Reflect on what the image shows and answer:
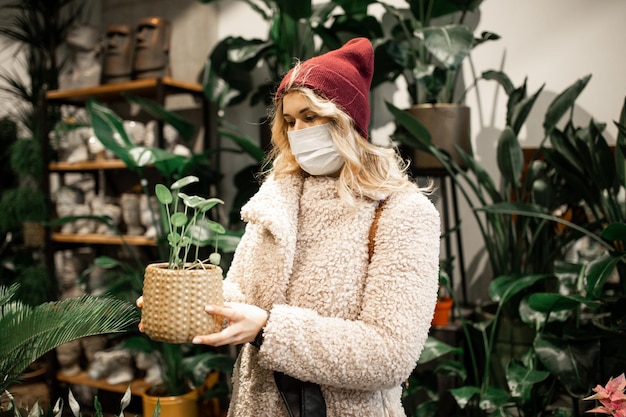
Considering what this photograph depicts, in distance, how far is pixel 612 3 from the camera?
7.29 ft

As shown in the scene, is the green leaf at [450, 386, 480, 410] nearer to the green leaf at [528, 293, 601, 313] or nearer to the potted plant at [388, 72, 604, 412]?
the potted plant at [388, 72, 604, 412]

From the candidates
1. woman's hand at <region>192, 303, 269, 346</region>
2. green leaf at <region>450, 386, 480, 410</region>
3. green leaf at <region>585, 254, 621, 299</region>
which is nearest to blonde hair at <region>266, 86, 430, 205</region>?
woman's hand at <region>192, 303, 269, 346</region>

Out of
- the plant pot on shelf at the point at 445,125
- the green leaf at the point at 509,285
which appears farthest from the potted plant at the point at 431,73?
the green leaf at the point at 509,285

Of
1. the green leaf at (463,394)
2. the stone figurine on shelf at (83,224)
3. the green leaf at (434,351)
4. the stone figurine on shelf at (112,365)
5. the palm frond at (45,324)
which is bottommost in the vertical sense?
the stone figurine on shelf at (112,365)

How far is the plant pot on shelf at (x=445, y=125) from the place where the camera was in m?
2.15

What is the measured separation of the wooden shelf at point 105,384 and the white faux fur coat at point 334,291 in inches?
69.2

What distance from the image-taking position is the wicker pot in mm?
871

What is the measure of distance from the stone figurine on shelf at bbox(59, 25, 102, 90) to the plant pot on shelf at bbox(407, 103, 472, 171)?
74.8 inches

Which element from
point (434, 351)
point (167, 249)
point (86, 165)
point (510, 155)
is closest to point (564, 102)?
point (510, 155)

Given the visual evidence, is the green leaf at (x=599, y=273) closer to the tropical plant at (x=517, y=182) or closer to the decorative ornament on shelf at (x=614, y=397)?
the tropical plant at (x=517, y=182)

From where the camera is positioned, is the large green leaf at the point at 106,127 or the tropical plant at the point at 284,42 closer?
the large green leaf at the point at 106,127

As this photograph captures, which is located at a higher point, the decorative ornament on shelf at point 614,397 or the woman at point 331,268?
the woman at point 331,268

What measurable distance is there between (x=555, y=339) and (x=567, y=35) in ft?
4.26

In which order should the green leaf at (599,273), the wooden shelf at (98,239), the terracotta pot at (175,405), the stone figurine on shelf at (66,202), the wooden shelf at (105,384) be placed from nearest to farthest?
the green leaf at (599,273) → the terracotta pot at (175,405) → the wooden shelf at (105,384) → the wooden shelf at (98,239) → the stone figurine on shelf at (66,202)
